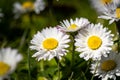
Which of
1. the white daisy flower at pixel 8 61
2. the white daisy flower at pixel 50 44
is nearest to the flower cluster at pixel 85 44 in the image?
the white daisy flower at pixel 50 44

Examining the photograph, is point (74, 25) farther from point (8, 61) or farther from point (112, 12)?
point (8, 61)

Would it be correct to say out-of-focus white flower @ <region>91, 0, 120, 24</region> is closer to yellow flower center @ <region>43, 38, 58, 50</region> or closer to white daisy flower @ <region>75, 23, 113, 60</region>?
white daisy flower @ <region>75, 23, 113, 60</region>

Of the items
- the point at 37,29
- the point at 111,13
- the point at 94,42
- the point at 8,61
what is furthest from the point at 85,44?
the point at 37,29

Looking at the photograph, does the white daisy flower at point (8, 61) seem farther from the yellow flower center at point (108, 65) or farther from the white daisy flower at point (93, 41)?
the yellow flower center at point (108, 65)

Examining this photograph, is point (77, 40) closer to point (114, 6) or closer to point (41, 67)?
point (114, 6)

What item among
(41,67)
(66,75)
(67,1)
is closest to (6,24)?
(67,1)

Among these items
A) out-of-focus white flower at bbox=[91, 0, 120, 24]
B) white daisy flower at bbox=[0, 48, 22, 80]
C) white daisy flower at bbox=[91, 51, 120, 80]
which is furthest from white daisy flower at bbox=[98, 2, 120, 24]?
white daisy flower at bbox=[0, 48, 22, 80]

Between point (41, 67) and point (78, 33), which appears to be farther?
point (41, 67)

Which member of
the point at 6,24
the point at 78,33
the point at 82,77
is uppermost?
the point at 6,24
